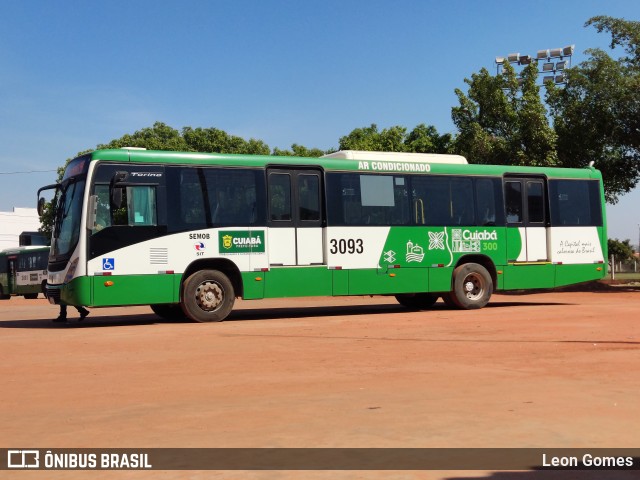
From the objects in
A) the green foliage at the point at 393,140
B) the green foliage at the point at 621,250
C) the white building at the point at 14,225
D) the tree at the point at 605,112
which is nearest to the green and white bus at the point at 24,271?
the green foliage at the point at 393,140

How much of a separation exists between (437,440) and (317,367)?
14.2ft

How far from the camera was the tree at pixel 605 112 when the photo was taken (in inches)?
1300

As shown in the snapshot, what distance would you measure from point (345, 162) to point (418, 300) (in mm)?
4950

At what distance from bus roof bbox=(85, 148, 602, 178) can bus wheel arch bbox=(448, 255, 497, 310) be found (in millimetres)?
2186

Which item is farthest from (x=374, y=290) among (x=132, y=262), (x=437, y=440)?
(x=437, y=440)

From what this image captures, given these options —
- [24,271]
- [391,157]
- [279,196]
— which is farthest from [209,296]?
[24,271]

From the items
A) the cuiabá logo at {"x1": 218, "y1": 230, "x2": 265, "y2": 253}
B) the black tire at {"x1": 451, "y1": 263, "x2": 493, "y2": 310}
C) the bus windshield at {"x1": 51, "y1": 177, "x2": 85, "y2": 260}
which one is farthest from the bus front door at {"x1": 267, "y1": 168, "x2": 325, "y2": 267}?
the bus windshield at {"x1": 51, "y1": 177, "x2": 85, "y2": 260}

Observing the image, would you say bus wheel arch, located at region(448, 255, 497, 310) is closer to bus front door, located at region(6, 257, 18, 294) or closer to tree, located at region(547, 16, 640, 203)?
tree, located at region(547, 16, 640, 203)

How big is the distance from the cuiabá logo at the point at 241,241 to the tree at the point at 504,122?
62.9ft

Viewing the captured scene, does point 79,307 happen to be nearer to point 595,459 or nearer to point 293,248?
point 293,248

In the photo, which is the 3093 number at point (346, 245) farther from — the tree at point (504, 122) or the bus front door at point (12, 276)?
the bus front door at point (12, 276)

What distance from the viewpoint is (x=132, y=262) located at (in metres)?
17.2

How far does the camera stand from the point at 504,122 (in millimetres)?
36812

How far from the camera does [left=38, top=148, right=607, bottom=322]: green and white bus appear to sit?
17188mm
